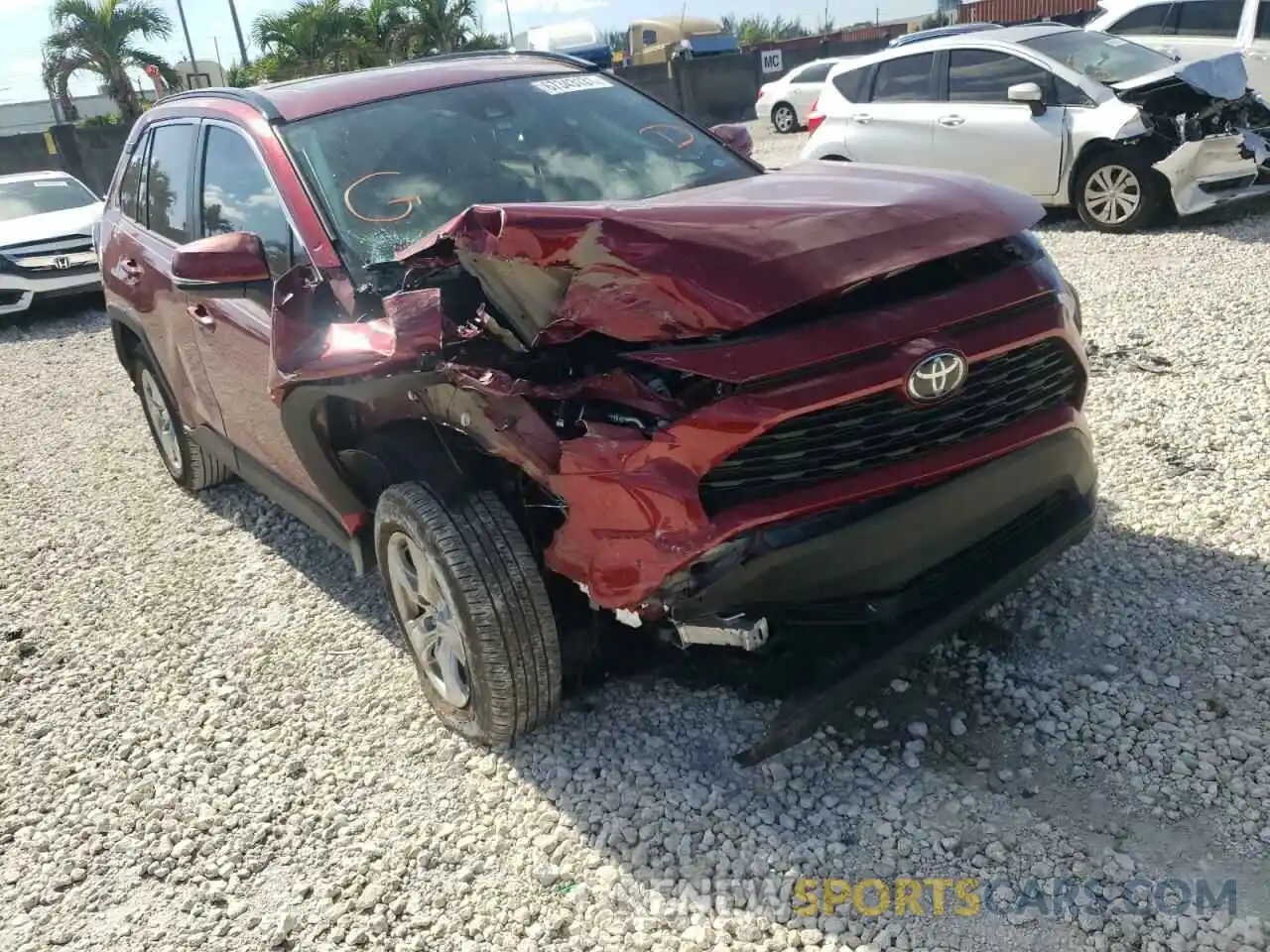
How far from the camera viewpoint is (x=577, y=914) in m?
2.47

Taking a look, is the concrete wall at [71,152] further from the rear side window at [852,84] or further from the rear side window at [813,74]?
the rear side window at [852,84]

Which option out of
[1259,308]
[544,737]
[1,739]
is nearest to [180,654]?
[1,739]

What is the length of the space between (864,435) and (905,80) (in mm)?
8015

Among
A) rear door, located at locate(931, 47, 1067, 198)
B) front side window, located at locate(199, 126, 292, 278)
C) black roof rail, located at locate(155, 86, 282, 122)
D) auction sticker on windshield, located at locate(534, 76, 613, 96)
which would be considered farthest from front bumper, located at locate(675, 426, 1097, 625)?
rear door, located at locate(931, 47, 1067, 198)

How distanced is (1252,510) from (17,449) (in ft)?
23.5

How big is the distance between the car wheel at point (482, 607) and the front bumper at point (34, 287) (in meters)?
9.60

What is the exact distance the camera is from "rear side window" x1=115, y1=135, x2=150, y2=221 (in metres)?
4.88

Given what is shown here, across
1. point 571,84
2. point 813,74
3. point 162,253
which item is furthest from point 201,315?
point 813,74

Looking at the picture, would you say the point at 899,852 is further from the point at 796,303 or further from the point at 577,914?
the point at 796,303

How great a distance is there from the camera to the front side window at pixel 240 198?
3.35 m

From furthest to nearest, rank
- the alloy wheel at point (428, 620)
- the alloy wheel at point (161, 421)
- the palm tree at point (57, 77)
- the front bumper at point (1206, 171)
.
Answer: the palm tree at point (57, 77) < the front bumper at point (1206, 171) < the alloy wheel at point (161, 421) < the alloy wheel at point (428, 620)

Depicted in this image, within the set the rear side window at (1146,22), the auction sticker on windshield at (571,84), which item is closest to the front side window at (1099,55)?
the rear side window at (1146,22)

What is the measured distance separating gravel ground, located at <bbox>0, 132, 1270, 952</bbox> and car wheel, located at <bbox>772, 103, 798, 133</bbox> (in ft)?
57.5

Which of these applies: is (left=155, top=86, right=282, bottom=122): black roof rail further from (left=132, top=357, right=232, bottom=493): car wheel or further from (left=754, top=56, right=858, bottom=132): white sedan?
(left=754, top=56, right=858, bottom=132): white sedan
